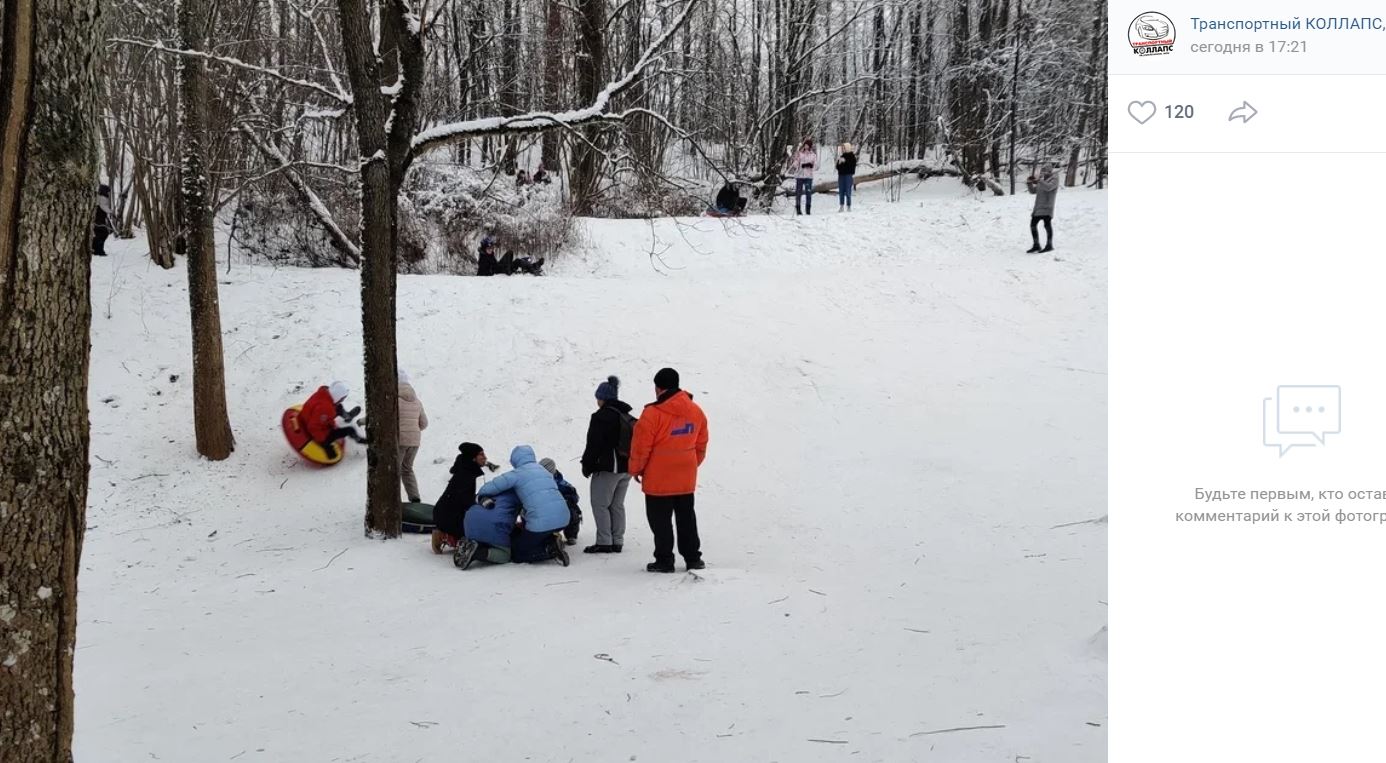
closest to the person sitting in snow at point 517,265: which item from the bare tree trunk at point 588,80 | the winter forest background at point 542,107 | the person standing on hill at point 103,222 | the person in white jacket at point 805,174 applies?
the winter forest background at point 542,107

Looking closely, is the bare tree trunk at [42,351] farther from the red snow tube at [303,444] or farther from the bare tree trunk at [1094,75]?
the bare tree trunk at [1094,75]

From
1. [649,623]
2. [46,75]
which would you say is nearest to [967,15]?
[649,623]

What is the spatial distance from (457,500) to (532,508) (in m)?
0.92

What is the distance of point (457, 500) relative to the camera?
8.91 metres

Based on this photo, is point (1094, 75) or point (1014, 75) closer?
point (1094, 75)

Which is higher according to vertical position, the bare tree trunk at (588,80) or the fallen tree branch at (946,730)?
the bare tree trunk at (588,80)

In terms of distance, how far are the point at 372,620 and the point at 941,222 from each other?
53.0ft

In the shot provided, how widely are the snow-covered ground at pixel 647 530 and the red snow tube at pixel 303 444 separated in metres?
0.18

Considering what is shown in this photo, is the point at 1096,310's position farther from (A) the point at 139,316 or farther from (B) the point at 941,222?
(A) the point at 139,316
